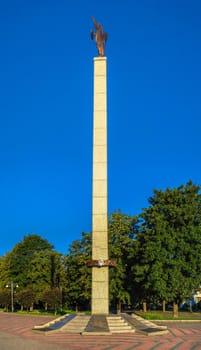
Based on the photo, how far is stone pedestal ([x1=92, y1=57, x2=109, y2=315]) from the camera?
2083cm

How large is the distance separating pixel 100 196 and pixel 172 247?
9116 mm

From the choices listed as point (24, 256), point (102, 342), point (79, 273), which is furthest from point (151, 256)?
point (24, 256)

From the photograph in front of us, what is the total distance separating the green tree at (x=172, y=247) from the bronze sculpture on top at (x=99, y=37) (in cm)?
1251

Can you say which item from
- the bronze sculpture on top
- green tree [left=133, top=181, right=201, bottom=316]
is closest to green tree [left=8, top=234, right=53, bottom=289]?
green tree [left=133, top=181, right=201, bottom=316]

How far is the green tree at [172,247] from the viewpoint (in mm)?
27672

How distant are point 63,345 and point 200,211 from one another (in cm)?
1927

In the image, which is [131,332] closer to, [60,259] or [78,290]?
[78,290]

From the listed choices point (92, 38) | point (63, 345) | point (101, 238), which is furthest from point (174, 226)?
point (63, 345)

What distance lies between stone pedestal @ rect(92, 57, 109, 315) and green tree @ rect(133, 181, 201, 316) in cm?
770

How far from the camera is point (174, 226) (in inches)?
1172

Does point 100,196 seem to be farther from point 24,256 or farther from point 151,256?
point 24,256

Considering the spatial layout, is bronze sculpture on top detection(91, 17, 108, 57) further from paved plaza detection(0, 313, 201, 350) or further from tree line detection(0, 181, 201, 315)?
paved plaza detection(0, 313, 201, 350)

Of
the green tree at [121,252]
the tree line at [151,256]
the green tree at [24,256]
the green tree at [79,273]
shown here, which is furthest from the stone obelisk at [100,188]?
the green tree at [24,256]

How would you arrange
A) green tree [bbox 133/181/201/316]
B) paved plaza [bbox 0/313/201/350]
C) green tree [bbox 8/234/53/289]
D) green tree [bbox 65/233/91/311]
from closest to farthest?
1. paved plaza [bbox 0/313/201/350]
2. green tree [bbox 133/181/201/316]
3. green tree [bbox 65/233/91/311]
4. green tree [bbox 8/234/53/289]
